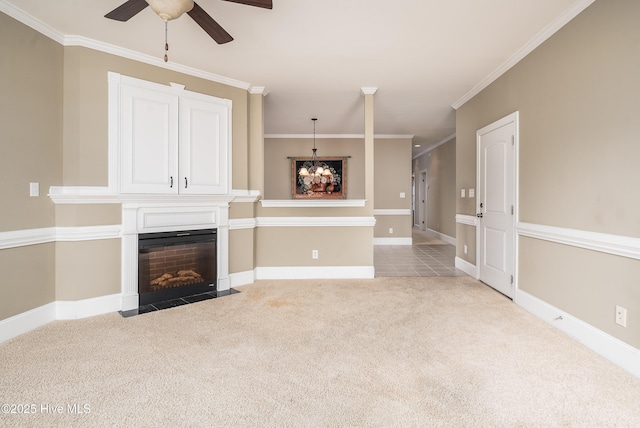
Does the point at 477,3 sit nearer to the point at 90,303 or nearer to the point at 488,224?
the point at 488,224

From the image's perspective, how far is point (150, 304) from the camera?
329 cm

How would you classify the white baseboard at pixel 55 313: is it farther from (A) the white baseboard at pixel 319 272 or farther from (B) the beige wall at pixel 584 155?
(B) the beige wall at pixel 584 155

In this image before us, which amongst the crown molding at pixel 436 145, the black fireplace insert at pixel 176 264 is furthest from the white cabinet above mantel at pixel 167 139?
the crown molding at pixel 436 145

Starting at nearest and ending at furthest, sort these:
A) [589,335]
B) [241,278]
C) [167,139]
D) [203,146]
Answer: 1. [589,335]
2. [167,139]
3. [203,146]
4. [241,278]

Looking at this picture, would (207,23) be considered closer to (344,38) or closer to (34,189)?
(344,38)

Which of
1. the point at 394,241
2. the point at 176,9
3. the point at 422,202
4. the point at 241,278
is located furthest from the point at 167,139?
the point at 422,202

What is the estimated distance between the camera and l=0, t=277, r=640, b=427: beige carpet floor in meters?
1.59

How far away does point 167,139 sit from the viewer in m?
3.37

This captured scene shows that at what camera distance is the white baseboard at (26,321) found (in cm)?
247

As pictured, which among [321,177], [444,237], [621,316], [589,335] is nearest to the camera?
[621,316]

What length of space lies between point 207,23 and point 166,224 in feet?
6.87

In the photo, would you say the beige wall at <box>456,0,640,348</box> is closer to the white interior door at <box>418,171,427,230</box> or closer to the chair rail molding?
the chair rail molding

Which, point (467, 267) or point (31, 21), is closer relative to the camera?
point (31, 21)

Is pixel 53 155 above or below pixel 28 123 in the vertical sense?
below
